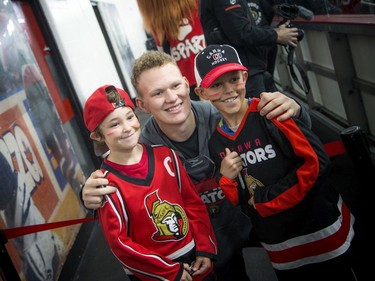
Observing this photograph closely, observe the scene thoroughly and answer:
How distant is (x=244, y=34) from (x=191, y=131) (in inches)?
34.6

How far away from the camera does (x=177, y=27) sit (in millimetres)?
2406

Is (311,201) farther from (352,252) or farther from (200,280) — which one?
(200,280)

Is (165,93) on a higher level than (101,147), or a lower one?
higher

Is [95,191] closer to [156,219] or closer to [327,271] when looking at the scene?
[156,219]

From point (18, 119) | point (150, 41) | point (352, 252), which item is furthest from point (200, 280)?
point (150, 41)

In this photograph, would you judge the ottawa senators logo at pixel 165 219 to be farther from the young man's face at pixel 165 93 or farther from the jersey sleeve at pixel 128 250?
the young man's face at pixel 165 93

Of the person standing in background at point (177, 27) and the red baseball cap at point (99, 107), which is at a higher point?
the person standing in background at point (177, 27)

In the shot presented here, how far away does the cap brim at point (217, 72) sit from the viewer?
52.7 inches

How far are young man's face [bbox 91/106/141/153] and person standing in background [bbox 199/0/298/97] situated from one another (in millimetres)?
1053

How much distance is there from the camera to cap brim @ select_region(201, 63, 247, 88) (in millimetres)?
1338

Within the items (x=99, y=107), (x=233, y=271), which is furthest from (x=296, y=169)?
(x=99, y=107)

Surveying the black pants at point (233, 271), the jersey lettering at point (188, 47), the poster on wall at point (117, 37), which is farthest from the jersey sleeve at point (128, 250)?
the poster on wall at point (117, 37)

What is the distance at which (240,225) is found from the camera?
5.50 ft

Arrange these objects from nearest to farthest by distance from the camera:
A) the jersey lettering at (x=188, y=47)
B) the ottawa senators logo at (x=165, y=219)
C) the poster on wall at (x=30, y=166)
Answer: the ottawa senators logo at (x=165, y=219) < the poster on wall at (x=30, y=166) < the jersey lettering at (x=188, y=47)
